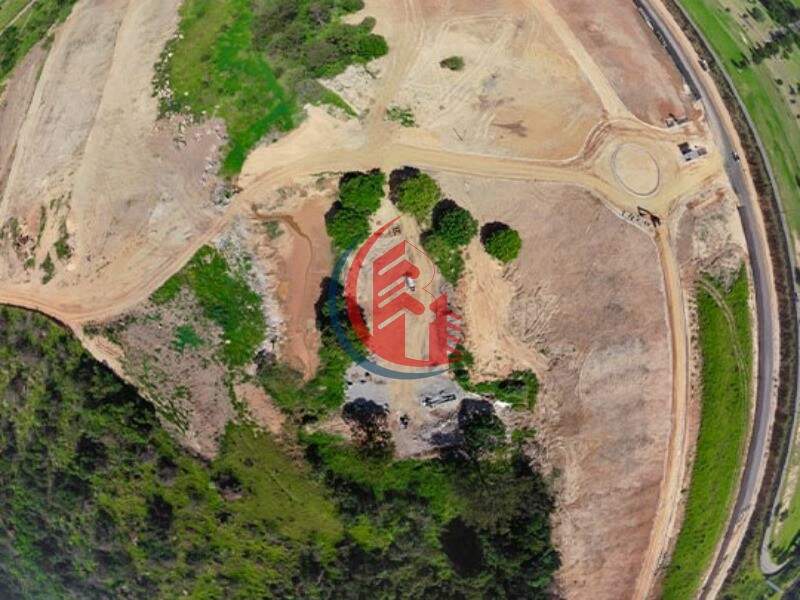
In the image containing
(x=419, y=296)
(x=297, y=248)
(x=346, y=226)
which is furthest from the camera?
(x=419, y=296)

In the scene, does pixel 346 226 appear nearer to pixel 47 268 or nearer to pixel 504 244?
pixel 504 244

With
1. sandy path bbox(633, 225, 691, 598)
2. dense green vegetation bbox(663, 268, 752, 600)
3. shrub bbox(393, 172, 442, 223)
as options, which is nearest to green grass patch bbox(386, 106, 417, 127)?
shrub bbox(393, 172, 442, 223)

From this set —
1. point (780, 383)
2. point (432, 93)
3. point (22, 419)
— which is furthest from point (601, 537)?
point (22, 419)

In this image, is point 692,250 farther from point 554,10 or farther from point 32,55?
point 32,55

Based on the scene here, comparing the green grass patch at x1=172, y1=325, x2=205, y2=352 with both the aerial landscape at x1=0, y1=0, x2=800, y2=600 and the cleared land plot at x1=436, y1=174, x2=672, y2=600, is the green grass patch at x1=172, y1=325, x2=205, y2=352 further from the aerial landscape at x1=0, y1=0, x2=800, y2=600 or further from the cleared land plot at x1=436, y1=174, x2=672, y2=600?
the cleared land plot at x1=436, y1=174, x2=672, y2=600

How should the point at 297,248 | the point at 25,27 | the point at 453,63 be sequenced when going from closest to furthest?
the point at 453,63 < the point at 297,248 < the point at 25,27

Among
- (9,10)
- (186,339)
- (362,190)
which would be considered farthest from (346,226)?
(9,10)
